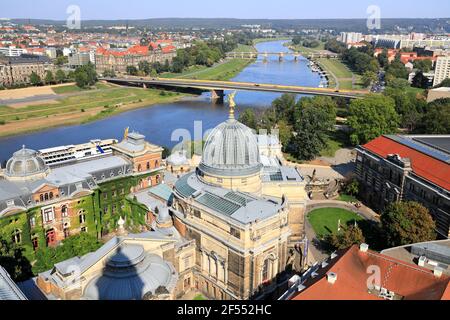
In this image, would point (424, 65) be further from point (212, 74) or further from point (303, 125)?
point (303, 125)

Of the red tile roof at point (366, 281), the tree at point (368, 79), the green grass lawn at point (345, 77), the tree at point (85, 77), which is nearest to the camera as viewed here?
the red tile roof at point (366, 281)

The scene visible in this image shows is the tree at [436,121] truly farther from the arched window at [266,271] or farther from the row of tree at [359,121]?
the arched window at [266,271]

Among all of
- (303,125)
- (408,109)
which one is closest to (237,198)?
(303,125)

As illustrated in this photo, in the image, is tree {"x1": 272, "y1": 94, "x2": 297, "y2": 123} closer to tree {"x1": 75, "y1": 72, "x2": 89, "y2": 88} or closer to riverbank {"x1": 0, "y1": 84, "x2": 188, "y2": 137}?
riverbank {"x1": 0, "y1": 84, "x2": 188, "y2": 137}

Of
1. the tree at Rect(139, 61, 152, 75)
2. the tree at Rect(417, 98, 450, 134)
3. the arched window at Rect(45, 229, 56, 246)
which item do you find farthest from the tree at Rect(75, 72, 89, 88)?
the arched window at Rect(45, 229, 56, 246)

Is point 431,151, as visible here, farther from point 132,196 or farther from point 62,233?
point 62,233

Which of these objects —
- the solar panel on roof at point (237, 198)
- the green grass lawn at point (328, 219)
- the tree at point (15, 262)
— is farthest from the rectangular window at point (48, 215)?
the green grass lawn at point (328, 219)

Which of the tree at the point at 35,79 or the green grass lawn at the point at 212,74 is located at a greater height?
the tree at the point at 35,79
